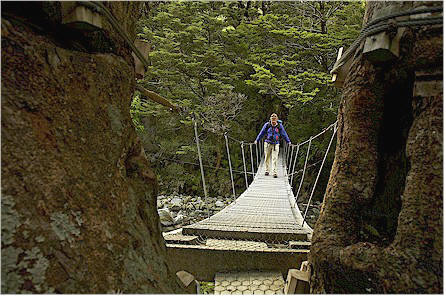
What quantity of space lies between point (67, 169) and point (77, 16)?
0.36 metres

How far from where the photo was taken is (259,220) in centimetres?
224

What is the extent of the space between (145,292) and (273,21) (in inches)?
256

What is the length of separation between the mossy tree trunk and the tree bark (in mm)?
546

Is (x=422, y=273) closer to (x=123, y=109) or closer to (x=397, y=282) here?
(x=397, y=282)

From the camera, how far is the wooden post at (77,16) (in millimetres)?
693

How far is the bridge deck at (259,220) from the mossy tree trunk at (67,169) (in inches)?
40.2

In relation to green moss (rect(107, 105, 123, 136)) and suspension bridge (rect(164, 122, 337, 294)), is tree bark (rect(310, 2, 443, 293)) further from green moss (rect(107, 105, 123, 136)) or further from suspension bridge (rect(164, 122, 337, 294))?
green moss (rect(107, 105, 123, 136))

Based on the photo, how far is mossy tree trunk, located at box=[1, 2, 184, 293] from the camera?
57 cm

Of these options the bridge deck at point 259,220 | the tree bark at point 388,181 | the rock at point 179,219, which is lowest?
the rock at point 179,219

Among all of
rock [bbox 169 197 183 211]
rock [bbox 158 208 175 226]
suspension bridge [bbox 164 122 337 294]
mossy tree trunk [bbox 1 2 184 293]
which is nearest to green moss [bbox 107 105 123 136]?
mossy tree trunk [bbox 1 2 184 293]

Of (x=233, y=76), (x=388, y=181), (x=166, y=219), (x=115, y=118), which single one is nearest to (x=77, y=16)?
(x=115, y=118)

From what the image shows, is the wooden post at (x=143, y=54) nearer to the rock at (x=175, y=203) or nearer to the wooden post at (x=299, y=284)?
the wooden post at (x=299, y=284)

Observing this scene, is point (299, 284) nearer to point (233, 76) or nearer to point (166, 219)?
point (166, 219)

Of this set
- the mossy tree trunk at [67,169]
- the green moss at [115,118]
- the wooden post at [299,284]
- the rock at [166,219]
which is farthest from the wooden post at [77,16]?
the rock at [166,219]
